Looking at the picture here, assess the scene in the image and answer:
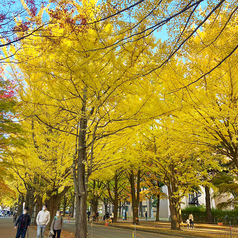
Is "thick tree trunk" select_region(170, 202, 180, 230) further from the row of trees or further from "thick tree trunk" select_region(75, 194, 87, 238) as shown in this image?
"thick tree trunk" select_region(75, 194, 87, 238)

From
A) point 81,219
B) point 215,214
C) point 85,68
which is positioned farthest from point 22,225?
point 215,214

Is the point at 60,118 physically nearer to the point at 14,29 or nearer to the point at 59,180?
the point at 14,29

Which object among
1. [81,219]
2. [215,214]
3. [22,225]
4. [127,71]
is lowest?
[215,214]

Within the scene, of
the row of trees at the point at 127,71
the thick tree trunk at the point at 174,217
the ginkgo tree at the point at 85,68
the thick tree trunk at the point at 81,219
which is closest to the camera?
the row of trees at the point at 127,71

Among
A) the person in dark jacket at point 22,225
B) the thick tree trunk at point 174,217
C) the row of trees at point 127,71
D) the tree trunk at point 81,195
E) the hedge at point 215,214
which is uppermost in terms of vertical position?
the row of trees at point 127,71

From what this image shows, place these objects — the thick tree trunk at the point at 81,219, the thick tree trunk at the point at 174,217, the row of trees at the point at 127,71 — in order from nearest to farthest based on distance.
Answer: the row of trees at the point at 127,71 → the thick tree trunk at the point at 81,219 → the thick tree trunk at the point at 174,217

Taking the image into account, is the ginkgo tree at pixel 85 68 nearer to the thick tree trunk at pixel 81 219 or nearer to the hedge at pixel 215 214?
the thick tree trunk at pixel 81 219

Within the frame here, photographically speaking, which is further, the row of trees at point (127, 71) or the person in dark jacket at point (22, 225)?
the person in dark jacket at point (22, 225)

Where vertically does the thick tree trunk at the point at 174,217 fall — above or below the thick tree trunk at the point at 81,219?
below

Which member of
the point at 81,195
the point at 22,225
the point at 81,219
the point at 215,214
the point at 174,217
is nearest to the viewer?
the point at 81,219

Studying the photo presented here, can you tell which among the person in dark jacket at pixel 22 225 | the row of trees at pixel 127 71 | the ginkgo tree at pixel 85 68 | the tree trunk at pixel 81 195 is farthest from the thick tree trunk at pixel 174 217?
the person in dark jacket at pixel 22 225

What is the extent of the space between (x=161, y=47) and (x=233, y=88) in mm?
2535

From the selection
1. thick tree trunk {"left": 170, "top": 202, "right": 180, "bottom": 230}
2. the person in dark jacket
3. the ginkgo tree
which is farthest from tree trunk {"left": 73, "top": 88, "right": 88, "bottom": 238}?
thick tree trunk {"left": 170, "top": 202, "right": 180, "bottom": 230}

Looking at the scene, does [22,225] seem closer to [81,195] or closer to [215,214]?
[81,195]
